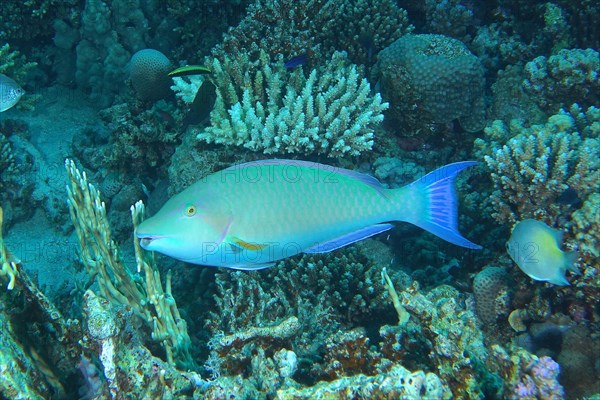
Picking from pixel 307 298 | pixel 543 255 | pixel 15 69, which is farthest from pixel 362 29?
pixel 15 69

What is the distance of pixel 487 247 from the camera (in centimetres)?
434

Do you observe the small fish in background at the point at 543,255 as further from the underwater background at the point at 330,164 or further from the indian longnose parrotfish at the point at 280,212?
the indian longnose parrotfish at the point at 280,212

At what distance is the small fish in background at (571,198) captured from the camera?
367 cm

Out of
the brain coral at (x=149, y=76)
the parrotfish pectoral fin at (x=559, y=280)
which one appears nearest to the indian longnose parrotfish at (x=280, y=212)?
the parrotfish pectoral fin at (x=559, y=280)

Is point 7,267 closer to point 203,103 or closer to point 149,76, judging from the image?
A: point 203,103

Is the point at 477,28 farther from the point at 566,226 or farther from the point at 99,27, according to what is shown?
the point at 99,27

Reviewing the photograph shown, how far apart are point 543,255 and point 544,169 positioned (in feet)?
3.43

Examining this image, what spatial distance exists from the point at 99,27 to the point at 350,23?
17.8 feet

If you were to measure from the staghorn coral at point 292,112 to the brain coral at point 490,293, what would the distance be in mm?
1850

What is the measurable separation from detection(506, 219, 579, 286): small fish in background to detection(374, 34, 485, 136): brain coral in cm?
246

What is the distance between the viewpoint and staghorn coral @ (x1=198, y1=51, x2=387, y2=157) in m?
4.49

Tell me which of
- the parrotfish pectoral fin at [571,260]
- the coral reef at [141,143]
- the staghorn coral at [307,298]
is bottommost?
the staghorn coral at [307,298]

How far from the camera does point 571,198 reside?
368cm

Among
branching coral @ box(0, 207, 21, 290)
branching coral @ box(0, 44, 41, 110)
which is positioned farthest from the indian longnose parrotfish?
branching coral @ box(0, 44, 41, 110)
